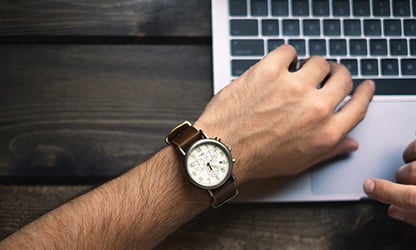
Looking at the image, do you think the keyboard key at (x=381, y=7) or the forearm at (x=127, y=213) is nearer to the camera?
the forearm at (x=127, y=213)

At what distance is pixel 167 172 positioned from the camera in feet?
2.54

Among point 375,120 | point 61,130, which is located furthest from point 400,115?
point 61,130

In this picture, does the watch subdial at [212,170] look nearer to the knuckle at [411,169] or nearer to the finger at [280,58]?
the finger at [280,58]

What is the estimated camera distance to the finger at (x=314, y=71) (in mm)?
794

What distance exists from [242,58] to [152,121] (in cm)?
17

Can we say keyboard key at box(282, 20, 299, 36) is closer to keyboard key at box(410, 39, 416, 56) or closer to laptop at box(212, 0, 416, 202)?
laptop at box(212, 0, 416, 202)

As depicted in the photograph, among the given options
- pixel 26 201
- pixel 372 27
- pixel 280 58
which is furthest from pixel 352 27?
pixel 26 201

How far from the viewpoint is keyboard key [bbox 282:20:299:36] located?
32.6 inches

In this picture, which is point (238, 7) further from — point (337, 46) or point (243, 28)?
point (337, 46)

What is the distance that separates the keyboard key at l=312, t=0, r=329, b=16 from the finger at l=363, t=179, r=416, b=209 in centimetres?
26

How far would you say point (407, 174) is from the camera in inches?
31.9

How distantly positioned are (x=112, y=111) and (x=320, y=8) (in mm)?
352

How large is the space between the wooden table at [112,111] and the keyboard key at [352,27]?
0.21 m

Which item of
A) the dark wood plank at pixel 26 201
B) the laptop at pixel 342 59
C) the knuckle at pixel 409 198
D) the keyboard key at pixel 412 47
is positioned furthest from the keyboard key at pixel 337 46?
the dark wood plank at pixel 26 201
